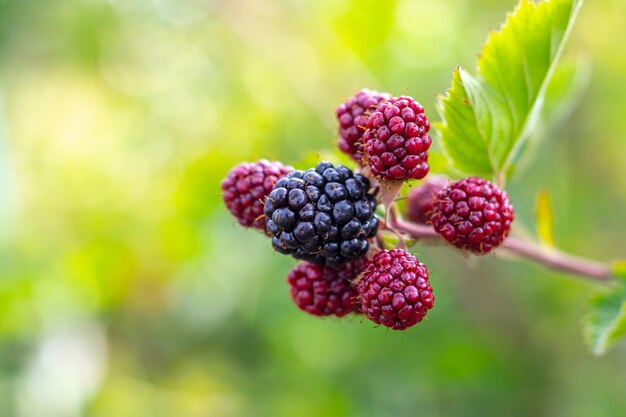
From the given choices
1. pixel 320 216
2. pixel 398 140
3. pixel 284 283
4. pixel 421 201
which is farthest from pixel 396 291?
pixel 284 283

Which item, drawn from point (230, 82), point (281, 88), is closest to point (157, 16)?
point (230, 82)

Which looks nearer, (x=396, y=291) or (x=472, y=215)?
(x=396, y=291)

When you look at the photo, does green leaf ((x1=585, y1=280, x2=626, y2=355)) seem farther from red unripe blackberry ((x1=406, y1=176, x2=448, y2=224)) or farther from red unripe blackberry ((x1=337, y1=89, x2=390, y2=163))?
red unripe blackberry ((x1=337, y1=89, x2=390, y2=163))

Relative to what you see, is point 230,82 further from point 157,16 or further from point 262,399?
point 262,399

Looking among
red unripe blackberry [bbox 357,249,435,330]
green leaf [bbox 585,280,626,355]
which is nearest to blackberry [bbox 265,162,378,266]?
red unripe blackberry [bbox 357,249,435,330]

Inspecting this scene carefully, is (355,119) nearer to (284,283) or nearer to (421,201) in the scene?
(421,201)

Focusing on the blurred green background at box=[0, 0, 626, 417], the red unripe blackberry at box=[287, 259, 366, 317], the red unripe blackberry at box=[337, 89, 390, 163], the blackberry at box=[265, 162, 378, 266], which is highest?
the red unripe blackberry at box=[337, 89, 390, 163]
